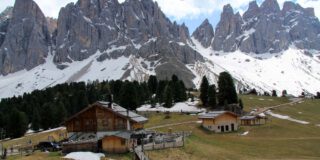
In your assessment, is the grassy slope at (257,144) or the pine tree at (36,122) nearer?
the grassy slope at (257,144)

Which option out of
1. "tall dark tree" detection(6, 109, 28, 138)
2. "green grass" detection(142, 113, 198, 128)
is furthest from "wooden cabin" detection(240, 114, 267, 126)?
"tall dark tree" detection(6, 109, 28, 138)

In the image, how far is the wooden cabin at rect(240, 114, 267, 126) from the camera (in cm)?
10381

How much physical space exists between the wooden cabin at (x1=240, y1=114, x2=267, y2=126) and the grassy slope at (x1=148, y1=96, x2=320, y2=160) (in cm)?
183

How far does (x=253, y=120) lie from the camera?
341ft

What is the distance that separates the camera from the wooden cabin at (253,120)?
10381 centimetres

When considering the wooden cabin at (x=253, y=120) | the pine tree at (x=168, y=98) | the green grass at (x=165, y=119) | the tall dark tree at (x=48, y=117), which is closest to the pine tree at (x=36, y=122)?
the tall dark tree at (x=48, y=117)

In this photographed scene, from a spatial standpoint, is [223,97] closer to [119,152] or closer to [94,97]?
[94,97]

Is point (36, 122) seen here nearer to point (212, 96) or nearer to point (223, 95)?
point (212, 96)

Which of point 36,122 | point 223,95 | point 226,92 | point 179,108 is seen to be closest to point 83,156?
point 223,95

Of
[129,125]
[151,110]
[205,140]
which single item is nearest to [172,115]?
[151,110]

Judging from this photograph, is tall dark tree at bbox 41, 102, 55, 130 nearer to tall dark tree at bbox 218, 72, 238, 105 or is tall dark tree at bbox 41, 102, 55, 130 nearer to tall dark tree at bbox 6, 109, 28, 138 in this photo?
tall dark tree at bbox 6, 109, 28, 138

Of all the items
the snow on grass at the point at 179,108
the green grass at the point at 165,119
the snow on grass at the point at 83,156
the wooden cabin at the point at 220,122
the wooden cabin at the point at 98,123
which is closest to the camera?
the snow on grass at the point at 83,156

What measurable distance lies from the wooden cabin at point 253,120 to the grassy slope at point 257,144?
6.00 feet

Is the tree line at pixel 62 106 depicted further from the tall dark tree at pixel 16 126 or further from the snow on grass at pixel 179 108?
the snow on grass at pixel 179 108
